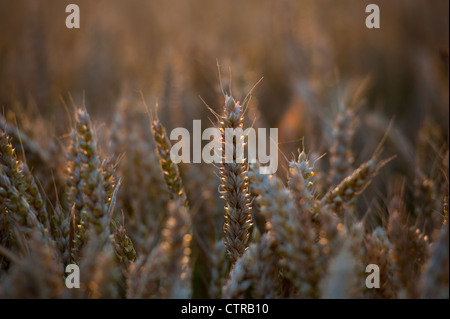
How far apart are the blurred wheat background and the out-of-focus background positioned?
0.02 meters

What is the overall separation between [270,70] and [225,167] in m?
2.57

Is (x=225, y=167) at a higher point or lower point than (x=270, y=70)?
lower

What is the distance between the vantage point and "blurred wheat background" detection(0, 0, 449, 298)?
85 centimetres

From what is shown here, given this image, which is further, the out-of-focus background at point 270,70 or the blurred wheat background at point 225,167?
the out-of-focus background at point 270,70

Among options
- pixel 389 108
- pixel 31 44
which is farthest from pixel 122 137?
pixel 389 108

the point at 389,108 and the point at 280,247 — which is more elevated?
the point at 389,108

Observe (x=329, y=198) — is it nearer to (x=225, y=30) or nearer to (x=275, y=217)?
(x=275, y=217)

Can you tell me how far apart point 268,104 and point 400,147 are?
1.20 metres

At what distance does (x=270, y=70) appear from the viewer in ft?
11.2

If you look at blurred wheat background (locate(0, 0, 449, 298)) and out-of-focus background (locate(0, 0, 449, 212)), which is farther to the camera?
out-of-focus background (locate(0, 0, 449, 212))

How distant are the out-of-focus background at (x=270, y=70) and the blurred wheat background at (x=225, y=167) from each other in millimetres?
18

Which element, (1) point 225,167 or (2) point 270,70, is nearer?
(1) point 225,167

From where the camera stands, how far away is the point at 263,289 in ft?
2.93

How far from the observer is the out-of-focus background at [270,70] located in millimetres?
2068
